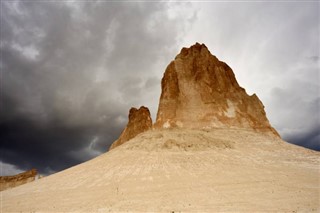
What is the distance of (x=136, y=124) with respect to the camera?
7825 cm

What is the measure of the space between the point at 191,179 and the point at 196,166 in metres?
4.51

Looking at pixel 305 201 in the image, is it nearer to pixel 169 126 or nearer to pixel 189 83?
pixel 169 126

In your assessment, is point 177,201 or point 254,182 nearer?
point 177,201

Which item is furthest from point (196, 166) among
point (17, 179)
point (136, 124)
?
point (17, 179)

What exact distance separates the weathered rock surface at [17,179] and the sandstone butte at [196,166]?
75624mm

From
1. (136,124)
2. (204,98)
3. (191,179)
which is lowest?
(191,179)

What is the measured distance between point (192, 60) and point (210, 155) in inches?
1142

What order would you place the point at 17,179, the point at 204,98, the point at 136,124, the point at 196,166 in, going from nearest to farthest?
the point at 196,166
the point at 204,98
the point at 136,124
the point at 17,179

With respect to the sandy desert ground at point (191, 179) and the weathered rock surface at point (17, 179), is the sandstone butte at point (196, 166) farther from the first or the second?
the weathered rock surface at point (17, 179)

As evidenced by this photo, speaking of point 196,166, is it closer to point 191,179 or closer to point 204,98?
point 191,179

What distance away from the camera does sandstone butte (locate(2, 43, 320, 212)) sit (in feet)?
64.0

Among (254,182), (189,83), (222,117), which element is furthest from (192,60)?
(254,182)

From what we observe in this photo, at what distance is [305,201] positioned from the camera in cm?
1809

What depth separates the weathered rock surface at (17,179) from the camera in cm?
10175
